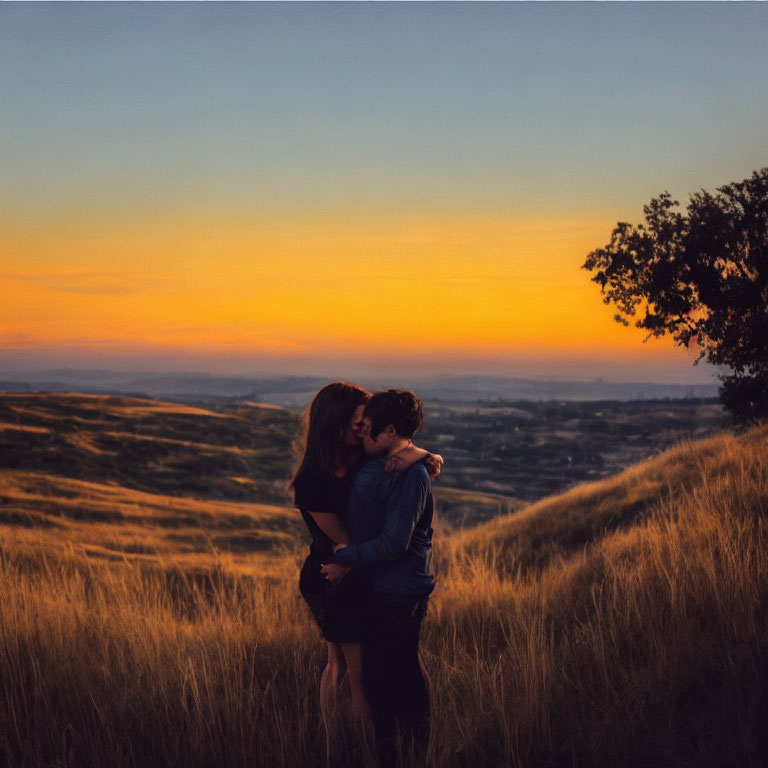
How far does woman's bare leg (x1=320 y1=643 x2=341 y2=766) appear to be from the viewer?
4.33 meters

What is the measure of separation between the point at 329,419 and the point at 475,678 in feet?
6.36

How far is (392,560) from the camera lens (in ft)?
13.0

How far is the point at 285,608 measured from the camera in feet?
22.5

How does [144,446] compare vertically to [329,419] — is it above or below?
below

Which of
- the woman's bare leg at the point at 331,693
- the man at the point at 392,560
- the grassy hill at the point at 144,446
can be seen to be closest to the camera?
the man at the point at 392,560

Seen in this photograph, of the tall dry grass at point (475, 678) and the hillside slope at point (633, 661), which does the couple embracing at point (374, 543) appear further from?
the hillside slope at point (633, 661)

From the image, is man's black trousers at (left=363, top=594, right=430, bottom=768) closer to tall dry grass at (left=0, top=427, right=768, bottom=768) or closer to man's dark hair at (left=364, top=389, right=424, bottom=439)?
tall dry grass at (left=0, top=427, right=768, bottom=768)

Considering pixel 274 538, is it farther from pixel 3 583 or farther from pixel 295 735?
pixel 295 735

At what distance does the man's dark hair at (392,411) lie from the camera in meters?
3.94

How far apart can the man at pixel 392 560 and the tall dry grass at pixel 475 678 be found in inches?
9.9

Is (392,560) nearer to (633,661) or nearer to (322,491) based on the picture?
(322,491)

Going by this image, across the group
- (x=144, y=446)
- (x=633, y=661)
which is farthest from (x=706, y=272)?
(x=144, y=446)

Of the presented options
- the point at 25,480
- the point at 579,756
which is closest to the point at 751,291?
the point at 579,756

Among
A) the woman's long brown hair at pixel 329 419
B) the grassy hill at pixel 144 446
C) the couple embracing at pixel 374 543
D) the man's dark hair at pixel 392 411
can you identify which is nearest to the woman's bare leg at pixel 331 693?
the couple embracing at pixel 374 543
